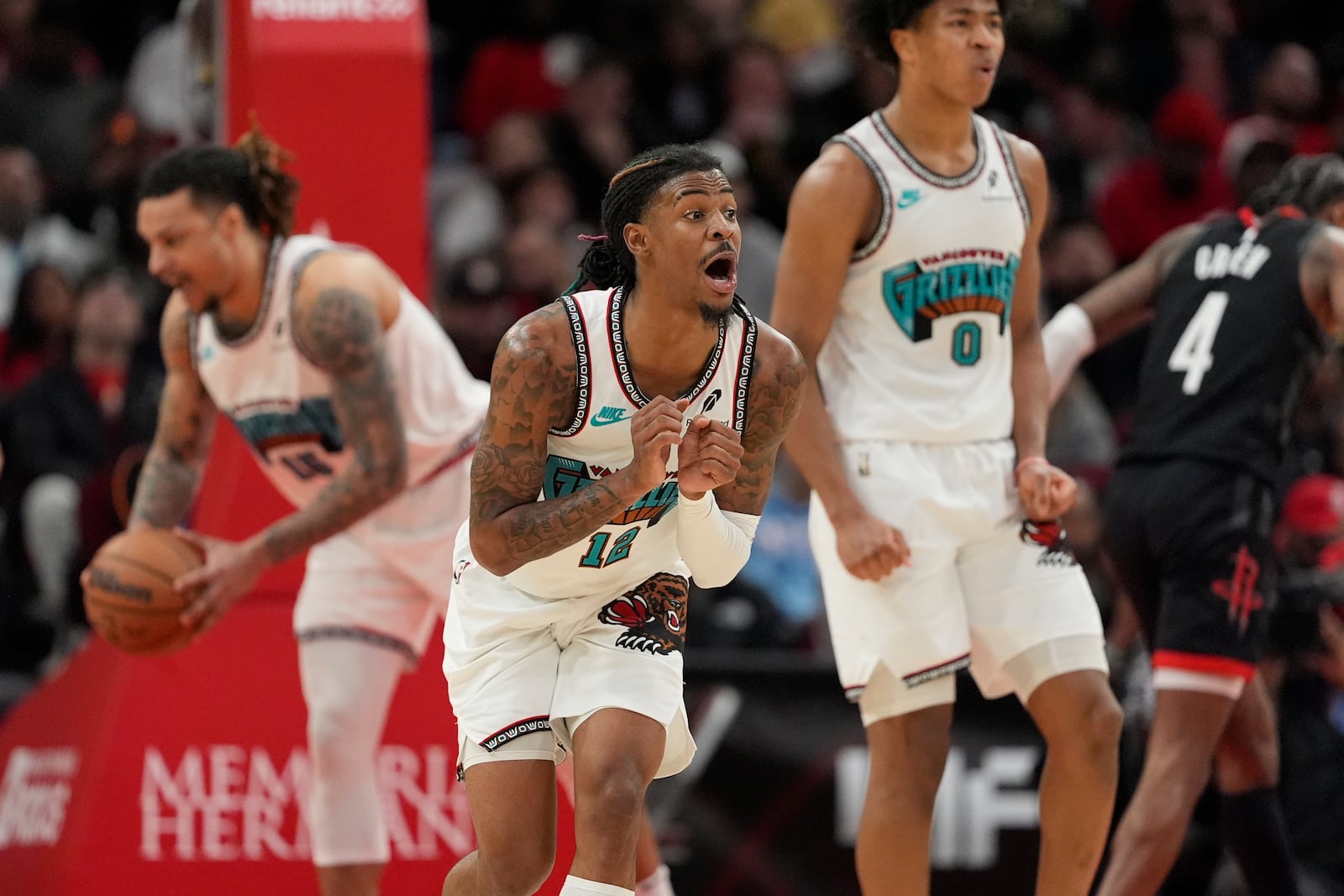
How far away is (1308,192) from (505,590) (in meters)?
2.80

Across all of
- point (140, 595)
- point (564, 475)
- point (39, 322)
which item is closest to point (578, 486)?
point (564, 475)

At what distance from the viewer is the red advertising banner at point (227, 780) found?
584cm

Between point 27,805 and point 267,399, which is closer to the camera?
point 267,399

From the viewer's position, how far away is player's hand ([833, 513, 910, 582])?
4422mm

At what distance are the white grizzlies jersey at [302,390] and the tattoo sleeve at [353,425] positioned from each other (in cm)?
10

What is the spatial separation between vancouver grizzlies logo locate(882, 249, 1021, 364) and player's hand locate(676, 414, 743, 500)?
108 centimetres

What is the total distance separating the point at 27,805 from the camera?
6285mm

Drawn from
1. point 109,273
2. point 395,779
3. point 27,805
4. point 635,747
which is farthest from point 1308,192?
point 109,273

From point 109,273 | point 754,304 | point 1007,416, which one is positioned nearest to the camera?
point 1007,416

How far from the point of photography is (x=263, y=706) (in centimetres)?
592

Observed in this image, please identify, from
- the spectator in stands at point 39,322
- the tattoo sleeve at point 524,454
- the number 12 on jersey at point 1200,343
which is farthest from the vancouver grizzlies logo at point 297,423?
the spectator in stands at point 39,322

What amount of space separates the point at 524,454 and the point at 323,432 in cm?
160

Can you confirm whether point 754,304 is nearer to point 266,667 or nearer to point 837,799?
point 837,799

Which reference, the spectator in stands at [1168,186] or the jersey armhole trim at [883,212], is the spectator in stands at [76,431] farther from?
the spectator in stands at [1168,186]
